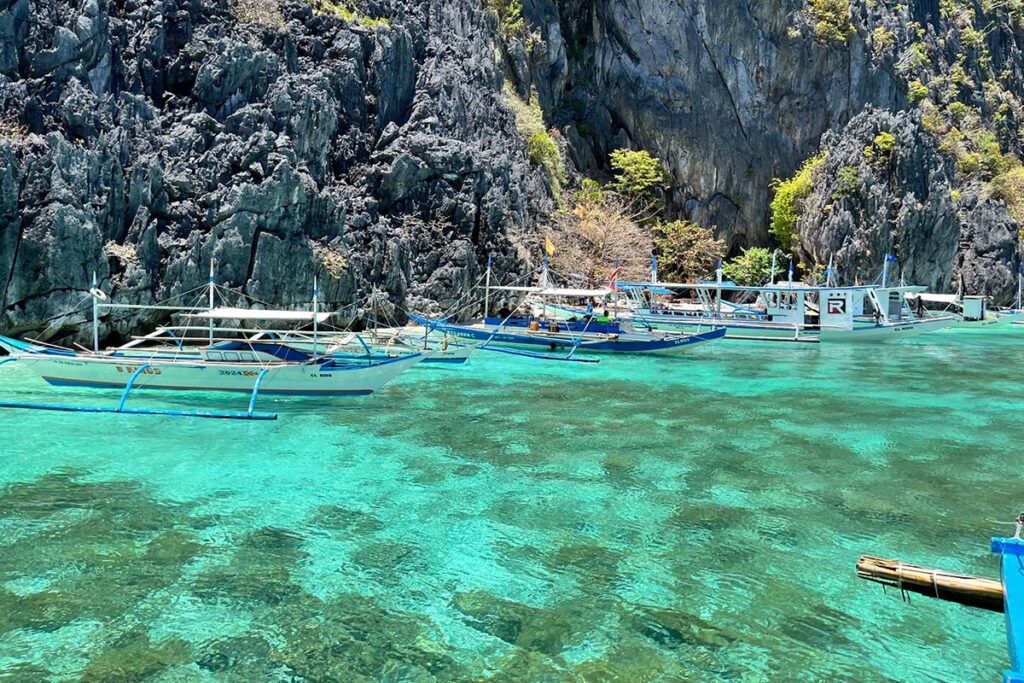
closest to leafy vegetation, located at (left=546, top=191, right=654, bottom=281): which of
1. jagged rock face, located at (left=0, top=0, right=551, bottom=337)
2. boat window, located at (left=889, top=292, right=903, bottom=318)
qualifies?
jagged rock face, located at (left=0, top=0, right=551, bottom=337)

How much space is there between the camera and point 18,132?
33.5 m

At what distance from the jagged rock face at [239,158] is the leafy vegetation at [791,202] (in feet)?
A: 96.3

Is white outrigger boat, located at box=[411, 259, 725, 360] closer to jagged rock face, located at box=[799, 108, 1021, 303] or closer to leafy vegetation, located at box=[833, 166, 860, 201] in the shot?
A: jagged rock face, located at box=[799, 108, 1021, 303]

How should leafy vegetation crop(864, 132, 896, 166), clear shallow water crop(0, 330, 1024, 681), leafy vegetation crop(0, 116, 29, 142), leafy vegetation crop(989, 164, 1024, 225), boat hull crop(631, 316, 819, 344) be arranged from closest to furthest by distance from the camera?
clear shallow water crop(0, 330, 1024, 681)
leafy vegetation crop(0, 116, 29, 142)
boat hull crop(631, 316, 819, 344)
leafy vegetation crop(864, 132, 896, 166)
leafy vegetation crop(989, 164, 1024, 225)

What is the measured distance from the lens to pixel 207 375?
2422 cm

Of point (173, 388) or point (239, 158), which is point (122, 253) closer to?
point (239, 158)

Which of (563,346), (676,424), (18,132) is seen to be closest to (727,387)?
(676,424)

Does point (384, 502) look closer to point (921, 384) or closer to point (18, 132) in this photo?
point (921, 384)

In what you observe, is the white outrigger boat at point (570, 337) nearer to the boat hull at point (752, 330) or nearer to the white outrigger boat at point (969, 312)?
the boat hull at point (752, 330)

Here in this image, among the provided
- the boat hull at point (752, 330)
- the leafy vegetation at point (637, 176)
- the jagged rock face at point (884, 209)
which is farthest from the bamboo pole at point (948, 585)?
the leafy vegetation at point (637, 176)

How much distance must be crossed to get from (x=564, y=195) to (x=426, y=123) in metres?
20.4

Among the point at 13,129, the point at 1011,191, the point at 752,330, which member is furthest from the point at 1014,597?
the point at 1011,191

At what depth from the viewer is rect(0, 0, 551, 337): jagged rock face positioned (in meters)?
33.6

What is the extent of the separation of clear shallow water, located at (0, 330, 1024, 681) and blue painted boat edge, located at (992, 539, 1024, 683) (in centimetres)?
189
